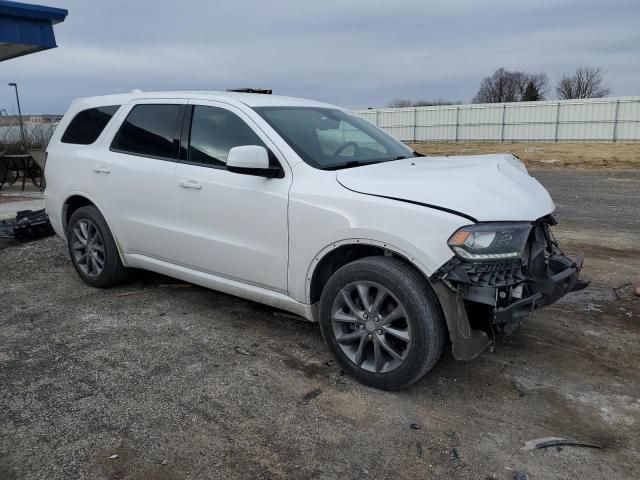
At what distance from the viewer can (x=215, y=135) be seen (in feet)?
14.2

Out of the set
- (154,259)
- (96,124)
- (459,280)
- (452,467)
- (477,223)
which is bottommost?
(452,467)

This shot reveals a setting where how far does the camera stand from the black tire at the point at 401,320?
3176 millimetres

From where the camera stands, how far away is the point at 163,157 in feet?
15.2

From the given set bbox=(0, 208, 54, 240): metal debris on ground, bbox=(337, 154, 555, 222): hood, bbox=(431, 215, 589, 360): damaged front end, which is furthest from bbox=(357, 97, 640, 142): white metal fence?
bbox=(431, 215, 589, 360): damaged front end

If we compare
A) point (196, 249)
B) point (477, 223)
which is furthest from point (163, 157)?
point (477, 223)

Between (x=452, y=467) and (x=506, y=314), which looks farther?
(x=506, y=314)

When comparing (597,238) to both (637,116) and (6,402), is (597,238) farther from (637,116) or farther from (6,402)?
(637,116)

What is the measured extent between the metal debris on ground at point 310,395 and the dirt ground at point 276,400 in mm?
12

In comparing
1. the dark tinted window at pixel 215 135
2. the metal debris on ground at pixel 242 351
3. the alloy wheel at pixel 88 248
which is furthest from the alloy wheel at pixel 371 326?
the alloy wheel at pixel 88 248

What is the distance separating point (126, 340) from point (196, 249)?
865 mm

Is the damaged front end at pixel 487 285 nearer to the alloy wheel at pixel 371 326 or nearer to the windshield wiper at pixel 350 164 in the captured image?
the alloy wheel at pixel 371 326

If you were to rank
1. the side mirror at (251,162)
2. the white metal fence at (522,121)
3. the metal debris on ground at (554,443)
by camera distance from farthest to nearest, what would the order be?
the white metal fence at (522,121) → the side mirror at (251,162) → the metal debris on ground at (554,443)

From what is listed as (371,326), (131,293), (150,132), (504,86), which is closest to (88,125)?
(150,132)

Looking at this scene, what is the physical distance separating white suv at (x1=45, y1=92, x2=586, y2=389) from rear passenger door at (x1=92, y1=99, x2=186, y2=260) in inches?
0.6
